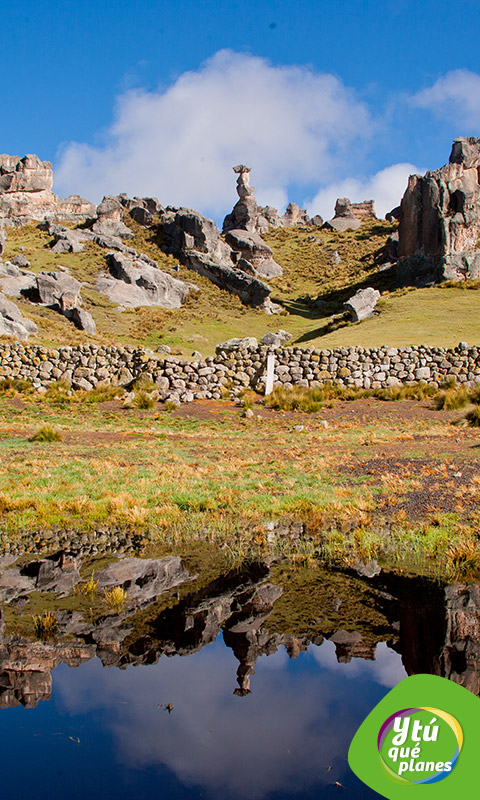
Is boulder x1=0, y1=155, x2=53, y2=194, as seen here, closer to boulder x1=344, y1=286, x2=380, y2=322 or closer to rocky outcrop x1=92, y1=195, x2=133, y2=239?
rocky outcrop x1=92, y1=195, x2=133, y2=239

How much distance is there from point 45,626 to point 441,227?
5701 centimetres

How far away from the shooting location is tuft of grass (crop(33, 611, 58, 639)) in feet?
13.6

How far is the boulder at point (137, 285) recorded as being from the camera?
5639 cm

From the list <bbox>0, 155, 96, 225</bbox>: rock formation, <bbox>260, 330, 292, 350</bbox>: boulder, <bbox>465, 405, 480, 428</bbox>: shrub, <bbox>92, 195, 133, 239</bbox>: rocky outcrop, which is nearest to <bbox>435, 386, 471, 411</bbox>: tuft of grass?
<bbox>465, 405, 480, 428</bbox>: shrub

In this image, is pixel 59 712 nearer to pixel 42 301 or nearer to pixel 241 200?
pixel 42 301

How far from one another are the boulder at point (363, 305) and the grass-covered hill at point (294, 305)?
0.72 meters

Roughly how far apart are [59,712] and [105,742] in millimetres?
404

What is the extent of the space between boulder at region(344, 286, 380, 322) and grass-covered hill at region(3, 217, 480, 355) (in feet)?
2.37

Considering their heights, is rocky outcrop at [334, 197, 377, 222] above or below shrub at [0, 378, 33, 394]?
above

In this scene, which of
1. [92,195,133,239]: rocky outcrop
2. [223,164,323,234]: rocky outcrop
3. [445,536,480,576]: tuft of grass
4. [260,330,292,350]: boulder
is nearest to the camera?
[445,536,480,576]: tuft of grass

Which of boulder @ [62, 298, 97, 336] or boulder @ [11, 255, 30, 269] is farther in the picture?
boulder @ [11, 255, 30, 269]

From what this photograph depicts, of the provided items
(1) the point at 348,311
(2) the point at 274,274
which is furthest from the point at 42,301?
(2) the point at 274,274

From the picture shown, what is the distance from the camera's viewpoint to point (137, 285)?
58750 millimetres

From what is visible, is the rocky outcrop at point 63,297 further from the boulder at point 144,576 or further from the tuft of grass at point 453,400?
the boulder at point 144,576
